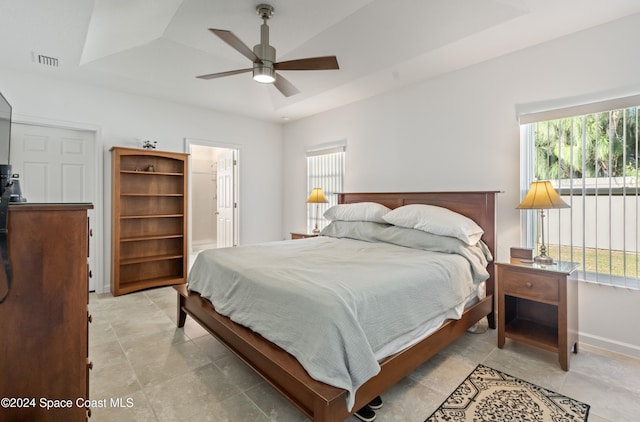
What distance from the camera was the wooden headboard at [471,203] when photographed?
2.90 m

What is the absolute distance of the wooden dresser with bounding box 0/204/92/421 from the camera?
3.93 feet

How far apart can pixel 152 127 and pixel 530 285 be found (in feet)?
15.2

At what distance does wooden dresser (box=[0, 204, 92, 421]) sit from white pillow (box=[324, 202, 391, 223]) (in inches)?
104

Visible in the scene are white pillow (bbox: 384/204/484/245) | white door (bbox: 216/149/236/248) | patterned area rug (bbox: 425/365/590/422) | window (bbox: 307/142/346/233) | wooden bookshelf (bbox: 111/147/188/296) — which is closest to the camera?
patterned area rug (bbox: 425/365/590/422)

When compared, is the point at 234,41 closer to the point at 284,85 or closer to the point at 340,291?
the point at 284,85

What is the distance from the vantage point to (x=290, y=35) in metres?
3.01

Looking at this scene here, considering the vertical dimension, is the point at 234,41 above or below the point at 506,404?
above

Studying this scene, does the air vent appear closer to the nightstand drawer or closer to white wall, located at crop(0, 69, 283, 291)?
white wall, located at crop(0, 69, 283, 291)

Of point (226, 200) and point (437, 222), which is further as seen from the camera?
point (226, 200)

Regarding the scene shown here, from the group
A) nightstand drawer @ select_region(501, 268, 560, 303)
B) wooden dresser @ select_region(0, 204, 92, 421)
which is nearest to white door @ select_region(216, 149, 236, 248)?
wooden dresser @ select_region(0, 204, 92, 421)

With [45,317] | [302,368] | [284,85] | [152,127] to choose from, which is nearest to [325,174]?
[284,85]

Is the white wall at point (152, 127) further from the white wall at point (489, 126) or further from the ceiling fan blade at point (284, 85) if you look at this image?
the ceiling fan blade at point (284, 85)

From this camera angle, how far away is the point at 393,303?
1731mm

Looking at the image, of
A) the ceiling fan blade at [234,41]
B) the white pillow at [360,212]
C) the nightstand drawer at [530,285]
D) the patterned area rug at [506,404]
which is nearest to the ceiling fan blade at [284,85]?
the ceiling fan blade at [234,41]
